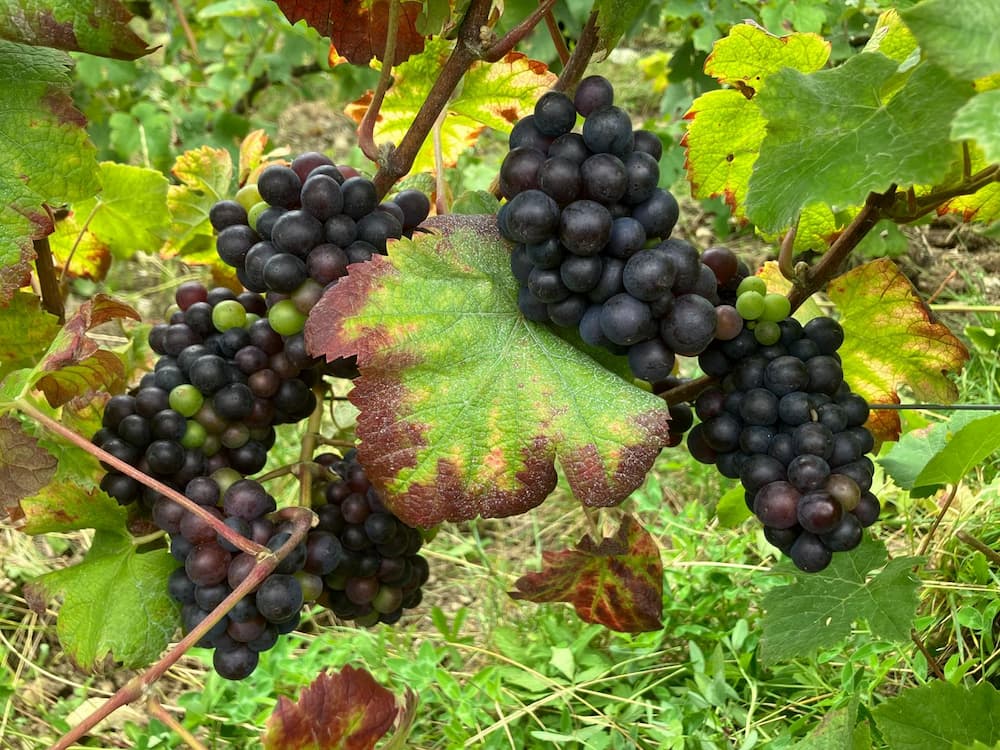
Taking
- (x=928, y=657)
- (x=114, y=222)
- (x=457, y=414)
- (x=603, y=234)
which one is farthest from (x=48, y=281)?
(x=928, y=657)

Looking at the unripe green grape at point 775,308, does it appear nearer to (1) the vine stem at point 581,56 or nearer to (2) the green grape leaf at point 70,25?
(1) the vine stem at point 581,56

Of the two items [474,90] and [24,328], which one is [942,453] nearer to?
[474,90]

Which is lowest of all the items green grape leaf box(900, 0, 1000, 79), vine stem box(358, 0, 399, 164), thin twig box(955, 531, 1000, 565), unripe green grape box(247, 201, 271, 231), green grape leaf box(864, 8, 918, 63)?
thin twig box(955, 531, 1000, 565)

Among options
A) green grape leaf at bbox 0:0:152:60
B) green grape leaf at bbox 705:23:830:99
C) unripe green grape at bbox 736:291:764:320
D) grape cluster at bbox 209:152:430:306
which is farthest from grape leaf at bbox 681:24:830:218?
green grape leaf at bbox 0:0:152:60

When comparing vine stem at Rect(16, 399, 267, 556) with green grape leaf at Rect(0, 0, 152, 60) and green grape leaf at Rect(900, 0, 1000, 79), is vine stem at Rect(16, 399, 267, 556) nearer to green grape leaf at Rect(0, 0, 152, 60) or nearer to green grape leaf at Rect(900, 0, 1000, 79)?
green grape leaf at Rect(0, 0, 152, 60)

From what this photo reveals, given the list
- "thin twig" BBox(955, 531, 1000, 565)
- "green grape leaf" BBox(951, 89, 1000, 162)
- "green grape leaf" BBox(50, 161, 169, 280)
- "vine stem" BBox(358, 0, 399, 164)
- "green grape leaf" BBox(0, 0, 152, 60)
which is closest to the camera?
"green grape leaf" BBox(951, 89, 1000, 162)
